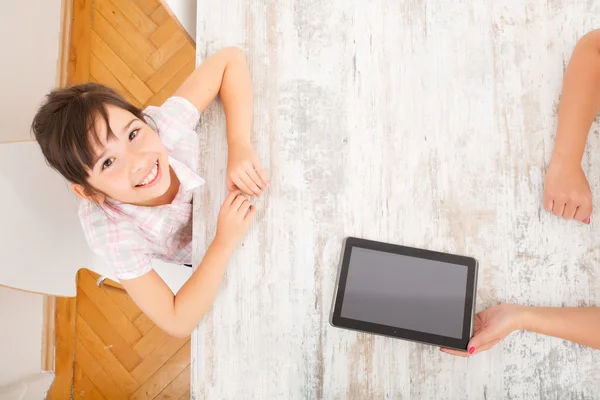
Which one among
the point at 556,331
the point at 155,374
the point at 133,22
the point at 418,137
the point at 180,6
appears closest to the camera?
the point at 556,331

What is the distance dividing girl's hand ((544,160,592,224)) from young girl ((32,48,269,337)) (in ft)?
1.61

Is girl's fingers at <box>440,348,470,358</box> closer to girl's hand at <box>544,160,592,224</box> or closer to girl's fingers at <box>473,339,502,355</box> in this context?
girl's fingers at <box>473,339,502,355</box>

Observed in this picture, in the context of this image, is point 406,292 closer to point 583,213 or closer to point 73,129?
point 583,213

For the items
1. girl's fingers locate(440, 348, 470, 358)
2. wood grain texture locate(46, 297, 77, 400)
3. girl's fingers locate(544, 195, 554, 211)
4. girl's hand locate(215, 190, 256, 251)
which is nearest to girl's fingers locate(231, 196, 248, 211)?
girl's hand locate(215, 190, 256, 251)

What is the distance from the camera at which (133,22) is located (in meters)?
1.76

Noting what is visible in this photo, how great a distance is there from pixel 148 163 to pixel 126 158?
1.5 inches

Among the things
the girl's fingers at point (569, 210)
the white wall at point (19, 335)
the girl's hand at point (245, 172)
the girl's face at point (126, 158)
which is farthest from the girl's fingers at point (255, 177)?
the white wall at point (19, 335)

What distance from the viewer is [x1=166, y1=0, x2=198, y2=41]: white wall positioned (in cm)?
95

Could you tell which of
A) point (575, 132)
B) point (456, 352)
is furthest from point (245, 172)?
point (575, 132)

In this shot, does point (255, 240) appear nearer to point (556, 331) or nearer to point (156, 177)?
point (156, 177)

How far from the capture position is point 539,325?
2.34 feet

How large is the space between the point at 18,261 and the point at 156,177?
0.33 meters

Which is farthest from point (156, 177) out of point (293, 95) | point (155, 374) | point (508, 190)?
point (155, 374)

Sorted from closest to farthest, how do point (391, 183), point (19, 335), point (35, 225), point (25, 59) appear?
point (391, 183) → point (35, 225) → point (19, 335) → point (25, 59)
